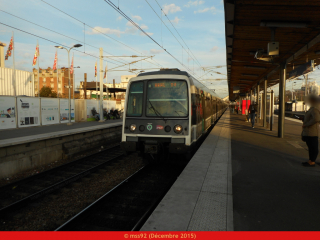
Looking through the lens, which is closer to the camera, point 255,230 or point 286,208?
point 255,230

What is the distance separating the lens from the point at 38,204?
5.26 meters

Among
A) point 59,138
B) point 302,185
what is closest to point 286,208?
point 302,185

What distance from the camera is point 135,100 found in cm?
727

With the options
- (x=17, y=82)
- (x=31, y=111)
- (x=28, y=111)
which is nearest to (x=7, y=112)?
(x=28, y=111)

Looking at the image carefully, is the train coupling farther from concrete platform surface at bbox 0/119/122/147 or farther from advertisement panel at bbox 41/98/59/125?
advertisement panel at bbox 41/98/59/125

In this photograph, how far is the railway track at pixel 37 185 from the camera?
522 cm

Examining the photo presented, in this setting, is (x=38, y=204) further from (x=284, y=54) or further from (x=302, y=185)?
(x=284, y=54)

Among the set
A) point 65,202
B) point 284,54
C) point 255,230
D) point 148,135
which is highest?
point 284,54

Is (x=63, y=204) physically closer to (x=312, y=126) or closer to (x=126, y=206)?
(x=126, y=206)

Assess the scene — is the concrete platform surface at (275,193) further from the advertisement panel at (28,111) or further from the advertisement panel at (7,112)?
the advertisement panel at (28,111)

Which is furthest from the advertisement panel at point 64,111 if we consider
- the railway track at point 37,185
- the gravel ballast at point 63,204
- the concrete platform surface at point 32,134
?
the gravel ballast at point 63,204

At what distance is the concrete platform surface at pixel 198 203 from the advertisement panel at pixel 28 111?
13507 millimetres

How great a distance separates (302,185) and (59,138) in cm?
843

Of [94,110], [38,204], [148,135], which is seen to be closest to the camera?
[38,204]
